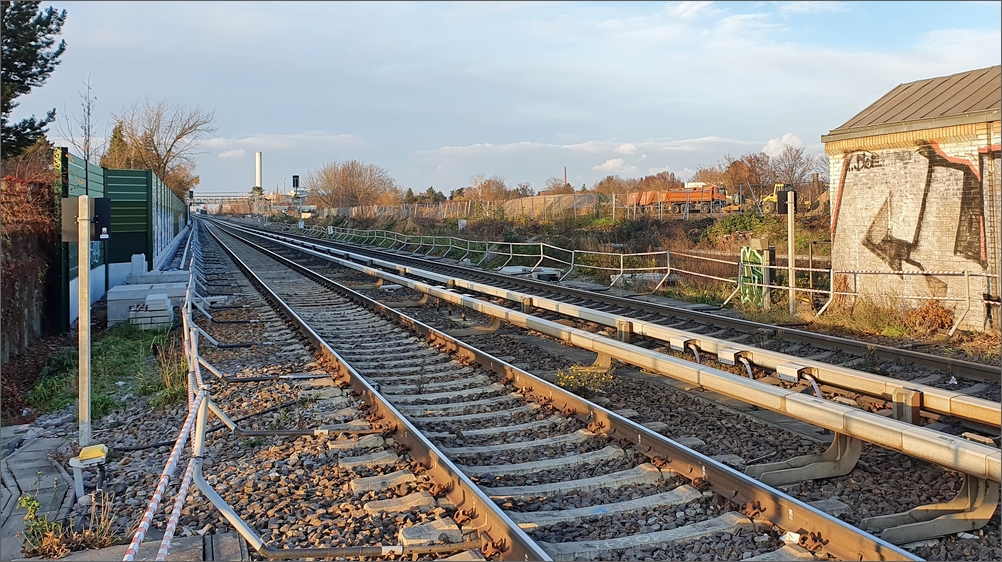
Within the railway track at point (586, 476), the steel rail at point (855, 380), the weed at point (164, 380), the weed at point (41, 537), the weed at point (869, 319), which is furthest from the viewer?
the weed at point (869, 319)

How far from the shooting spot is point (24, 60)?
26234mm

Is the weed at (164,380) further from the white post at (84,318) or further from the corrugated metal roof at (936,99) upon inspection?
the corrugated metal roof at (936,99)

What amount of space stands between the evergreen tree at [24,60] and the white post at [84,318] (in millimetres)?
21492

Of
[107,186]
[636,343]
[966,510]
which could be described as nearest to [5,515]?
[966,510]

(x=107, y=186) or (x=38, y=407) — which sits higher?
(x=107, y=186)

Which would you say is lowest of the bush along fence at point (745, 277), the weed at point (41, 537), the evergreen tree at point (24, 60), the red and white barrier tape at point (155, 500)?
the weed at point (41, 537)

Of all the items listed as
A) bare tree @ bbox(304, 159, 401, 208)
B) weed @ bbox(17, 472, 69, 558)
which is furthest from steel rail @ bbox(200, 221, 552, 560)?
bare tree @ bbox(304, 159, 401, 208)

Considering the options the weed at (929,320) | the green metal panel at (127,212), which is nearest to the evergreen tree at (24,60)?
the green metal panel at (127,212)

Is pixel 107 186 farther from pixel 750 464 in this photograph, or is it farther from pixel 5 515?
pixel 750 464

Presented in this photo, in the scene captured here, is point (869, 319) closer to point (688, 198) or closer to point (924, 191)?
point (924, 191)

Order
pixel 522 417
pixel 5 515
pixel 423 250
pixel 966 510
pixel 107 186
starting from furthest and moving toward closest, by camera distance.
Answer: pixel 423 250 → pixel 107 186 → pixel 522 417 → pixel 5 515 → pixel 966 510

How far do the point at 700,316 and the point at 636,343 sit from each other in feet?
8.23

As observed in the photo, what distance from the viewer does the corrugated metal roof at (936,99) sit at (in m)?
13.1

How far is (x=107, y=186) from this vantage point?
21500mm
